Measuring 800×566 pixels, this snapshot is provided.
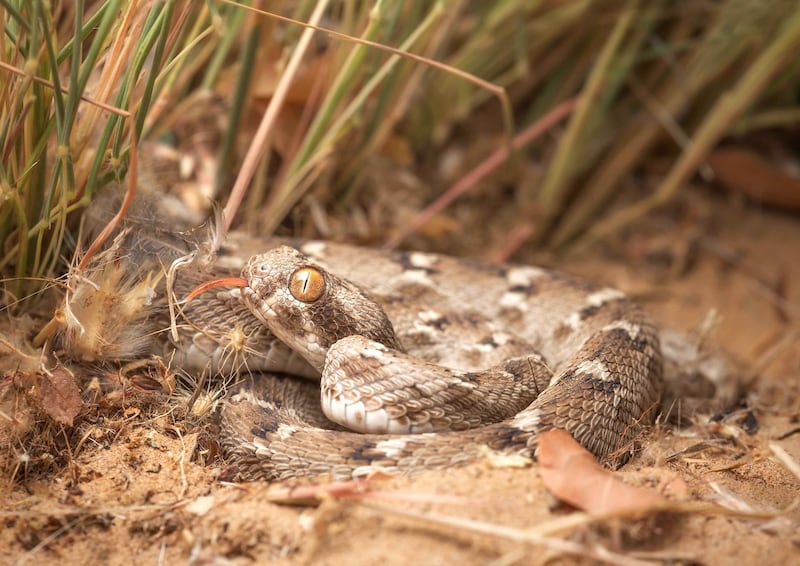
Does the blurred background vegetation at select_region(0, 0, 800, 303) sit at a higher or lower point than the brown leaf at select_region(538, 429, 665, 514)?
higher

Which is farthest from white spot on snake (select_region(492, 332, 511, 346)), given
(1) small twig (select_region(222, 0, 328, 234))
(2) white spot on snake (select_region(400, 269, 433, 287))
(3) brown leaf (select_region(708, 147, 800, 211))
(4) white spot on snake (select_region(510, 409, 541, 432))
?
(3) brown leaf (select_region(708, 147, 800, 211))

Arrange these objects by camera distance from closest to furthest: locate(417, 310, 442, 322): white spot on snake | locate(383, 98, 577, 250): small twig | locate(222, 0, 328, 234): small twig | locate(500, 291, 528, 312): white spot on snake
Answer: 1. locate(222, 0, 328, 234): small twig
2. locate(417, 310, 442, 322): white spot on snake
3. locate(500, 291, 528, 312): white spot on snake
4. locate(383, 98, 577, 250): small twig

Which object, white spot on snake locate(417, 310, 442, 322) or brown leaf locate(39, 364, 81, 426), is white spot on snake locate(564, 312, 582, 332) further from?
brown leaf locate(39, 364, 81, 426)

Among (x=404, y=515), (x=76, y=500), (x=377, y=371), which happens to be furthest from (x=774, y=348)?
(x=76, y=500)

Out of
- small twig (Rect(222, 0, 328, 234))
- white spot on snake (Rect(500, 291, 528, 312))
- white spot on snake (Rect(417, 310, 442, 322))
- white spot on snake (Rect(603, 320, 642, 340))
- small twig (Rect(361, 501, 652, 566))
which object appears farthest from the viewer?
white spot on snake (Rect(500, 291, 528, 312))

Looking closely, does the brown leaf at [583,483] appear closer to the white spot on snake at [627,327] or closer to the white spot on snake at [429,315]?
the white spot on snake at [627,327]

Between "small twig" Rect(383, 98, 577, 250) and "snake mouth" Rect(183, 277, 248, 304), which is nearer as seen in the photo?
"snake mouth" Rect(183, 277, 248, 304)
